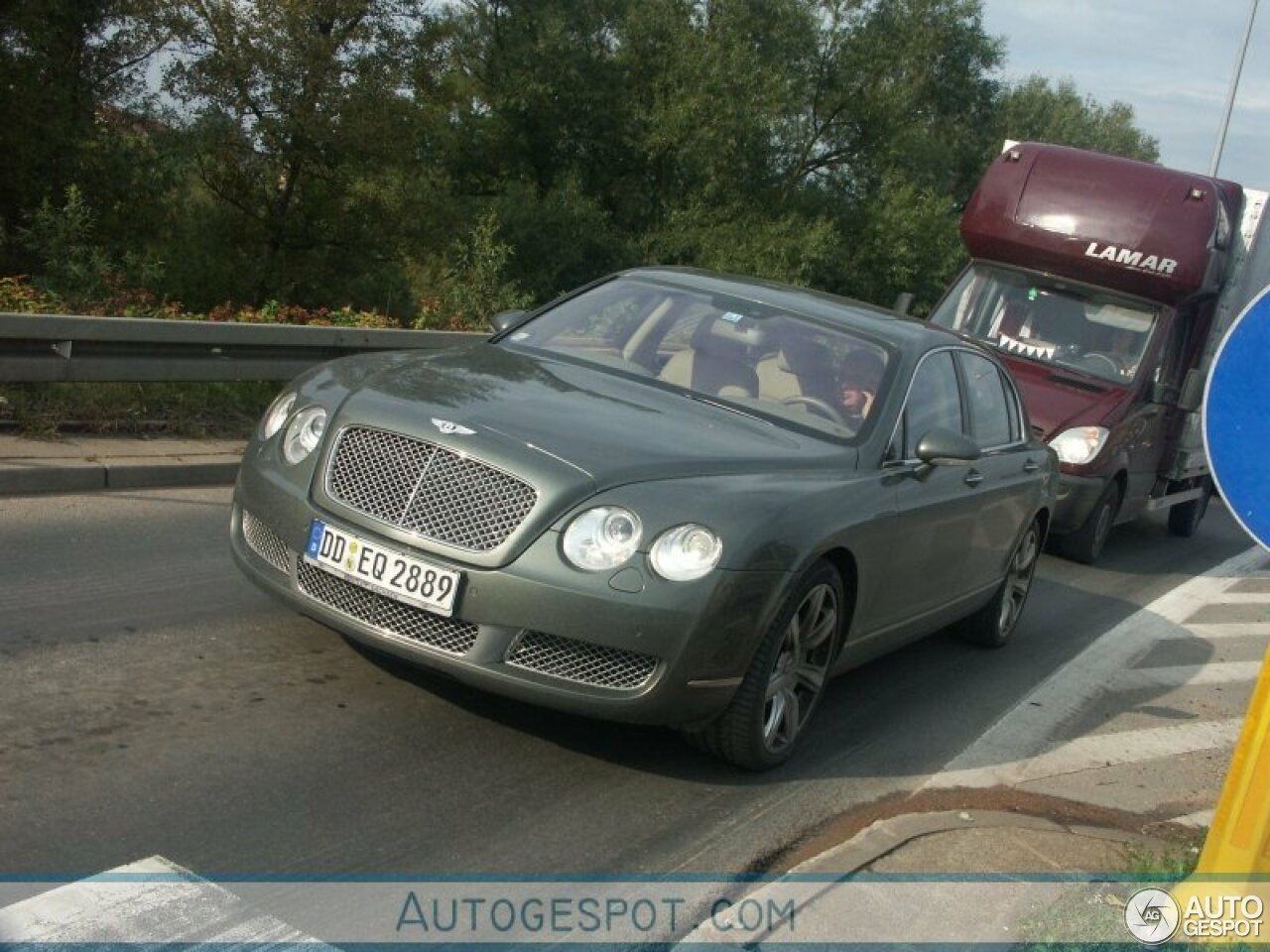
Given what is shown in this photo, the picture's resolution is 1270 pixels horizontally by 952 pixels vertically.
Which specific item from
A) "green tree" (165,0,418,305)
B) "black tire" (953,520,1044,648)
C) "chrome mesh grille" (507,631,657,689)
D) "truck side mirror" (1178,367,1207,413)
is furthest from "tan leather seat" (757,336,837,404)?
"green tree" (165,0,418,305)

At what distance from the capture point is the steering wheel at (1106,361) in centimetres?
1272

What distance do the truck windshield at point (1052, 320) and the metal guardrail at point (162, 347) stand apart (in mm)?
4857

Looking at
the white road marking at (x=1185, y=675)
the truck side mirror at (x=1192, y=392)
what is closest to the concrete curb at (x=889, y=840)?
the white road marking at (x=1185, y=675)

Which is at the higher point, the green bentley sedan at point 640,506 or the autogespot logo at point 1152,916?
the green bentley sedan at point 640,506

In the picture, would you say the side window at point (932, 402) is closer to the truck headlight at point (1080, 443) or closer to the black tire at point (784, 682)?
the black tire at point (784, 682)

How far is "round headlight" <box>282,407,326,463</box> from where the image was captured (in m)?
5.66

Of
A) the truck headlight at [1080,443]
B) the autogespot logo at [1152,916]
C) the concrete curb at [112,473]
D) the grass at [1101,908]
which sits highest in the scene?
the truck headlight at [1080,443]

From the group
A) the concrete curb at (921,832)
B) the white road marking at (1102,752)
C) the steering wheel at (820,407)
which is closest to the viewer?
the concrete curb at (921,832)

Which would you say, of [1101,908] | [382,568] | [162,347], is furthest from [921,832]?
[162,347]

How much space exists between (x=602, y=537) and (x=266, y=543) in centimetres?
138

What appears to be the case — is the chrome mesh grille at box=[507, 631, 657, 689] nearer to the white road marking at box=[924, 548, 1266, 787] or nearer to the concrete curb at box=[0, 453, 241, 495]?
the white road marking at box=[924, 548, 1266, 787]

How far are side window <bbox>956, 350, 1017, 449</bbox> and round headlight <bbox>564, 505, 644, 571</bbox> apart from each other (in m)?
2.91

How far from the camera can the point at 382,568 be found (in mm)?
5176

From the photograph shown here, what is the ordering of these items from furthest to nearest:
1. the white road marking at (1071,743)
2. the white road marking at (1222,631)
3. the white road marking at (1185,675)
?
1. the white road marking at (1222,631)
2. the white road marking at (1185,675)
3. the white road marking at (1071,743)
